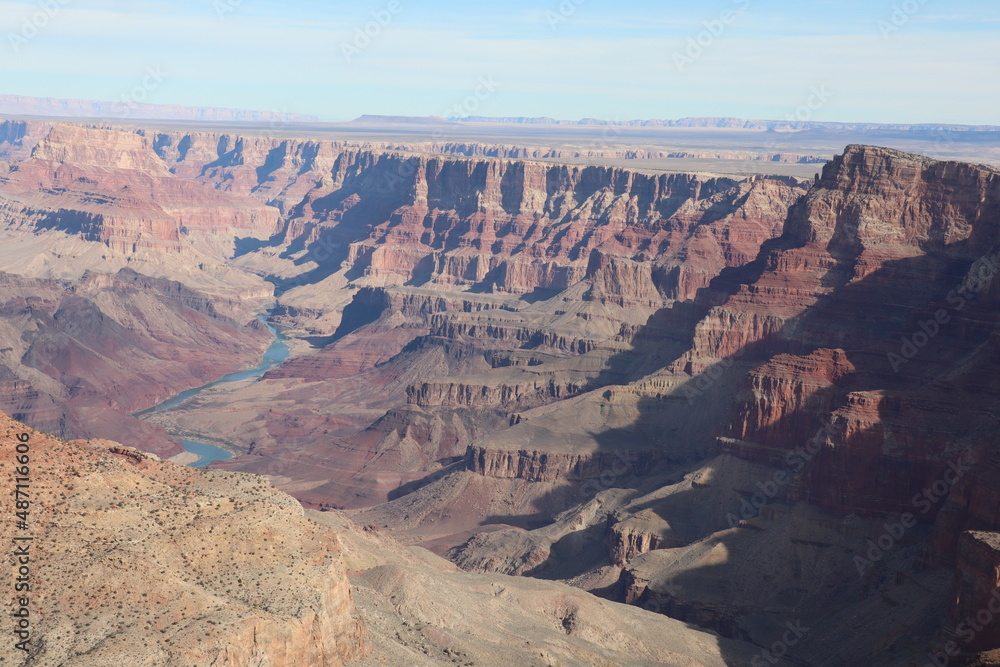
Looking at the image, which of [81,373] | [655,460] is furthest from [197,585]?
[81,373]

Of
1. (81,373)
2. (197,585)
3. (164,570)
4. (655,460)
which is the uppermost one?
(164,570)

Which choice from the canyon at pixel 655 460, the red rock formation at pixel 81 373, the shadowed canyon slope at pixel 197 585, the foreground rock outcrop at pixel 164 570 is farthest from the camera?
the red rock formation at pixel 81 373

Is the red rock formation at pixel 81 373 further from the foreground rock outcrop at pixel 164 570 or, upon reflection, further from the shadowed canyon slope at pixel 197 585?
the foreground rock outcrop at pixel 164 570

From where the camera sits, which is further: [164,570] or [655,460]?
[655,460]

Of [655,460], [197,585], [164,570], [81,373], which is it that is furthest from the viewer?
[81,373]

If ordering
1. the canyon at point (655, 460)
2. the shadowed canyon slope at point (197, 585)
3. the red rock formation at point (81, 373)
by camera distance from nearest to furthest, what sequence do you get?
the shadowed canyon slope at point (197, 585) < the canyon at point (655, 460) < the red rock formation at point (81, 373)

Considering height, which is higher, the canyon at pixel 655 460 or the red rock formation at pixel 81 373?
the canyon at pixel 655 460

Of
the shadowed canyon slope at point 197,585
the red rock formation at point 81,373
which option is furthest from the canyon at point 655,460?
the red rock formation at point 81,373

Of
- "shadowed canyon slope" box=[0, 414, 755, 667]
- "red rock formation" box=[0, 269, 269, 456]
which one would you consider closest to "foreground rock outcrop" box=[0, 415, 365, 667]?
"shadowed canyon slope" box=[0, 414, 755, 667]

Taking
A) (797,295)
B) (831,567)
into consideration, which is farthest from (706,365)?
(831,567)

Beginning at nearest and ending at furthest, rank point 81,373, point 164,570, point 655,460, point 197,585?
point 164,570, point 197,585, point 655,460, point 81,373

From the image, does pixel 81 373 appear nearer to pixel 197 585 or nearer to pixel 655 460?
pixel 655 460
